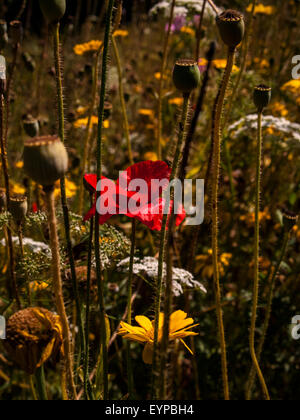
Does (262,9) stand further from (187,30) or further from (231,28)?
(231,28)

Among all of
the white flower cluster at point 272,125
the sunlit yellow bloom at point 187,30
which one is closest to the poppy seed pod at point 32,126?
the white flower cluster at point 272,125

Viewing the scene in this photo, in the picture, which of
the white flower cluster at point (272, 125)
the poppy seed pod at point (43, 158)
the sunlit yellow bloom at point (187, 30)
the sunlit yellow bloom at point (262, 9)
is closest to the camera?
the poppy seed pod at point (43, 158)

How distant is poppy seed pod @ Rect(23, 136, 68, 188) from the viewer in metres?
0.36

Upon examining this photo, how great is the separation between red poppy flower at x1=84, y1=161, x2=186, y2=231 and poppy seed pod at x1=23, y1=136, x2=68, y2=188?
173 millimetres

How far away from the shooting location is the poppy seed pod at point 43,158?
0.36 meters

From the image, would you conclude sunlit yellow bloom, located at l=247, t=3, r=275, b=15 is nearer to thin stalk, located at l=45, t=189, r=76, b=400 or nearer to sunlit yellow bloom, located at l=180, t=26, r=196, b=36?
sunlit yellow bloom, located at l=180, t=26, r=196, b=36

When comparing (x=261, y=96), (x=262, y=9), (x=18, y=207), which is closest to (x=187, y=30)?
(x=262, y=9)

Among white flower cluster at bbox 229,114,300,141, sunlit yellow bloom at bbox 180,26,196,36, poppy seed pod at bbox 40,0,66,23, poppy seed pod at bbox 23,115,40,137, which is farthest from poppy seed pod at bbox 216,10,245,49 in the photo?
sunlit yellow bloom at bbox 180,26,196,36

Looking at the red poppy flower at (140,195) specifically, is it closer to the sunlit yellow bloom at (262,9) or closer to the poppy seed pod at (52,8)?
the poppy seed pod at (52,8)

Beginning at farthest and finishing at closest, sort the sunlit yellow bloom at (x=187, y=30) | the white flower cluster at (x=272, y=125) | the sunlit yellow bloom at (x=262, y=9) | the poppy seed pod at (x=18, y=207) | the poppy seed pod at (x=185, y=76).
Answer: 1. the sunlit yellow bloom at (x=262, y=9)
2. the sunlit yellow bloom at (x=187, y=30)
3. the white flower cluster at (x=272, y=125)
4. the poppy seed pod at (x=18, y=207)
5. the poppy seed pod at (x=185, y=76)

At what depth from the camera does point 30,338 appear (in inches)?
19.7

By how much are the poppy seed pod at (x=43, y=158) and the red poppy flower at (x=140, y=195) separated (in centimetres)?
17
